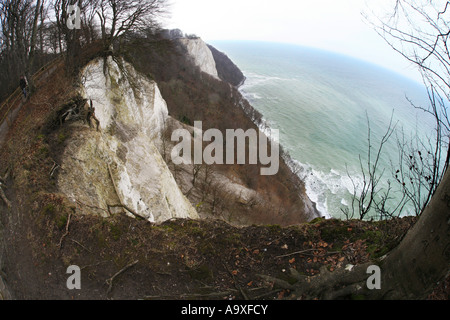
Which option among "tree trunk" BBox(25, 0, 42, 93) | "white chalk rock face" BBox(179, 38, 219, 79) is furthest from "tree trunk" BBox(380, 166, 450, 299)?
"white chalk rock face" BBox(179, 38, 219, 79)

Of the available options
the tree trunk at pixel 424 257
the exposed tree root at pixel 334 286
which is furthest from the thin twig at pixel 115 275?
the tree trunk at pixel 424 257

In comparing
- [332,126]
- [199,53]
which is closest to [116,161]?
[332,126]

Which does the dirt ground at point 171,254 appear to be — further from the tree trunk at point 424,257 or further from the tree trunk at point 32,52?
the tree trunk at point 32,52

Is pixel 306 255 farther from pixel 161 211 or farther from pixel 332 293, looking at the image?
pixel 161 211

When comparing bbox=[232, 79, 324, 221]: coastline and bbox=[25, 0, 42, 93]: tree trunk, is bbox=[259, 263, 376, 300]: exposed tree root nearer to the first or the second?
bbox=[25, 0, 42, 93]: tree trunk

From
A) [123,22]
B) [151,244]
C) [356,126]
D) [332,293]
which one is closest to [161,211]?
[151,244]

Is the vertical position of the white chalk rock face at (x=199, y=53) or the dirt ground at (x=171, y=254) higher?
the white chalk rock face at (x=199, y=53)
